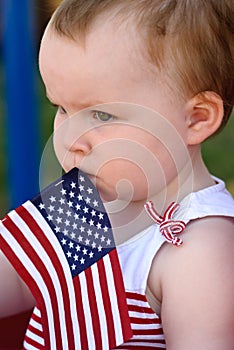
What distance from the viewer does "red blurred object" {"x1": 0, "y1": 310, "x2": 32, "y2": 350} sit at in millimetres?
1298

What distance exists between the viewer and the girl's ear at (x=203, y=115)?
1.02 meters

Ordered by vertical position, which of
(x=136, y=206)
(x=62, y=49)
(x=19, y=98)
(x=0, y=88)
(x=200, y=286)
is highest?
(x=0, y=88)

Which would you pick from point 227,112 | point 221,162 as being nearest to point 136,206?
point 227,112

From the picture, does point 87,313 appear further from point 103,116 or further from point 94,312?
point 103,116

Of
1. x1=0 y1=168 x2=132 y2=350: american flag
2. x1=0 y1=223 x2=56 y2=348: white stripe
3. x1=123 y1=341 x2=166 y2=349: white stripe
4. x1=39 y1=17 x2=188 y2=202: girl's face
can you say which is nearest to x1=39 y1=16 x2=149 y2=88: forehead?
x1=39 y1=17 x2=188 y2=202: girl's face

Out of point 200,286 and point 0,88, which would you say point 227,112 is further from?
point 0,88

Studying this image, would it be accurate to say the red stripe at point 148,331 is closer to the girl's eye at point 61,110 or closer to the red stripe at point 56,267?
the red stripe at point 56,267

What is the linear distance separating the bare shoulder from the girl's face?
0.32ft

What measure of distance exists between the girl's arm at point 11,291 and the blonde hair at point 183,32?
0.36 metres

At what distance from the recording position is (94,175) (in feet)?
3.46

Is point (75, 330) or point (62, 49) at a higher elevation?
point (62, 49)

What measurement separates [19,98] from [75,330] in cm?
118

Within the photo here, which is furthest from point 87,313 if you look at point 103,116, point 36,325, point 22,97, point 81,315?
point 22,97

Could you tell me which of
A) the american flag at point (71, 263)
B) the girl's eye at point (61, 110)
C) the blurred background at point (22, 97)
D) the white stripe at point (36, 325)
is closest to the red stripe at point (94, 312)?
the american flag at point (71, 263)
